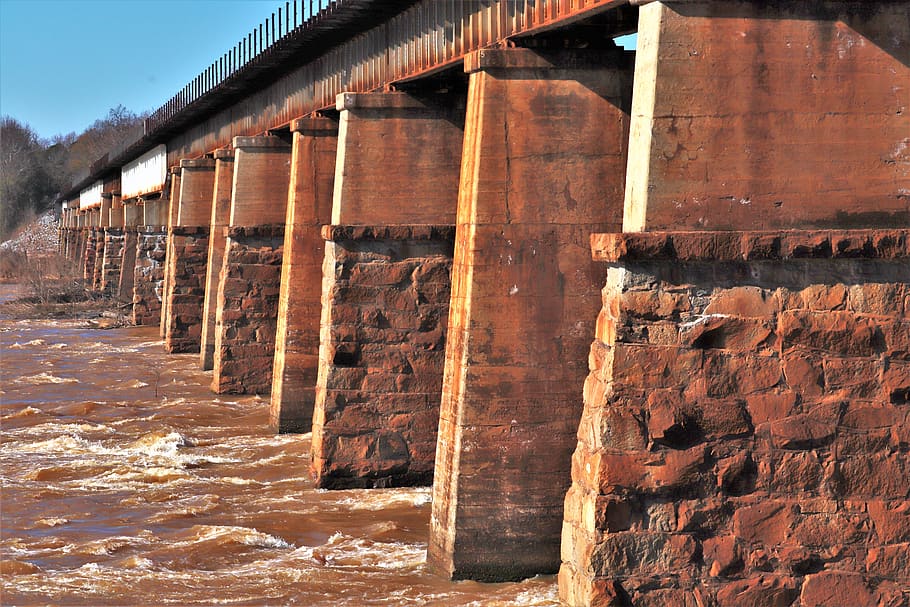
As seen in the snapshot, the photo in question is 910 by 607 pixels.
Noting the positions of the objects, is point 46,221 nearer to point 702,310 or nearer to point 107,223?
point 107,223

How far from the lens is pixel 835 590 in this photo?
7.21m

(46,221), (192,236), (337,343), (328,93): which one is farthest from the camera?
(46,221)

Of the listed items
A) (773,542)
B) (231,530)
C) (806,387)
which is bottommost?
(231,530)

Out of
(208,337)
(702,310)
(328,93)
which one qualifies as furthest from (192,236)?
(702,310)

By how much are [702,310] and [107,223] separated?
154ft

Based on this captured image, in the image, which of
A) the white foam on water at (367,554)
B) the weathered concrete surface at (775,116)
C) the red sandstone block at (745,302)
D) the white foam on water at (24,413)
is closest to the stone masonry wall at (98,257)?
the white foam on water at (24,413)

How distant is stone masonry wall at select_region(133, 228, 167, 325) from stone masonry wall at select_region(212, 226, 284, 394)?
560 inches

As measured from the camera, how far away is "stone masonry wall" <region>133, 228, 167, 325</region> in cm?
3444

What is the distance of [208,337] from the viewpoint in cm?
2425

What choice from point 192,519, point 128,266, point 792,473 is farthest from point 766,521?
point 128,266

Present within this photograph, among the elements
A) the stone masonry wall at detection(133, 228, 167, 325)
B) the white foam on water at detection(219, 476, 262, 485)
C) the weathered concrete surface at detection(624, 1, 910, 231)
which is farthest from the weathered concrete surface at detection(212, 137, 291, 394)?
the stone masonry wall at detection(133, 228, 167, 325)

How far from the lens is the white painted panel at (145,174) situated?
3804 cm

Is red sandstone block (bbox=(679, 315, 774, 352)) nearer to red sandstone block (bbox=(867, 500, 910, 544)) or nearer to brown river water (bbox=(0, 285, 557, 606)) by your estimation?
red sandstone block (bbox=(867, 500, 910, 544))

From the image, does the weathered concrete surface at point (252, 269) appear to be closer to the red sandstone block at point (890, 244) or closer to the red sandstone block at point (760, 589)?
the red sandstone block at point (760, 589)
